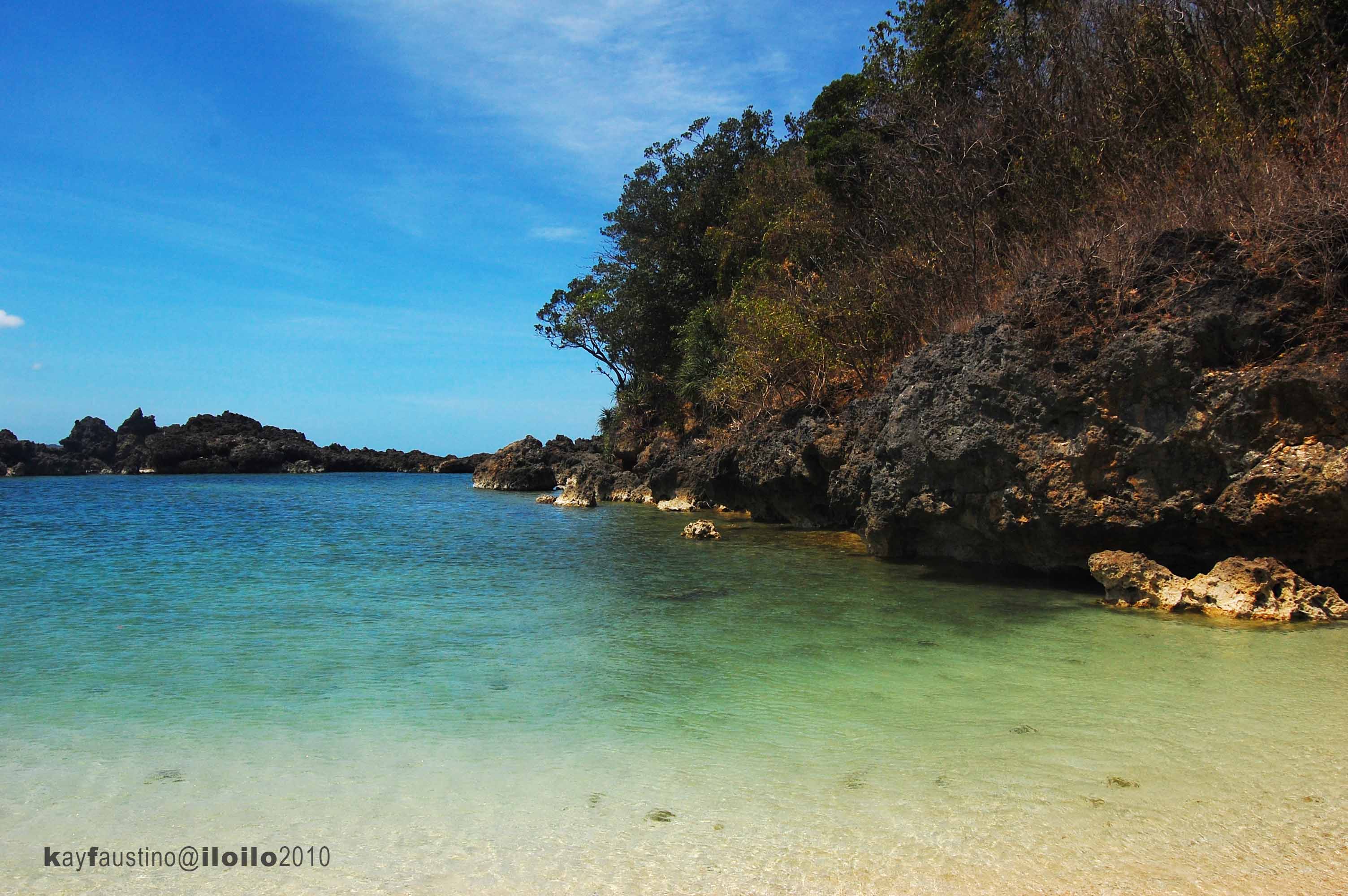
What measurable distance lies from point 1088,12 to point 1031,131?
113 inches

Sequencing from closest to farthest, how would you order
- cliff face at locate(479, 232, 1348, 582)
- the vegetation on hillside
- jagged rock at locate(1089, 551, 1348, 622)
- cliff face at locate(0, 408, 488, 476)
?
jagged rock at locate(1089, 551, 1348, 622) < cliff face at locate(479, 232, 1348, 582) < the vegetation on hillside < cliff face at locate(0, 408, 488, 476)

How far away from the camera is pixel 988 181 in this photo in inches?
633

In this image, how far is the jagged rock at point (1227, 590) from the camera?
26.8 feet

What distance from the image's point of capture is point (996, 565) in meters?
11.7

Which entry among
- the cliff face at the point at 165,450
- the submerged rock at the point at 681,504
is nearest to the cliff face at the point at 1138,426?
the submerged rock at the point at 681,504

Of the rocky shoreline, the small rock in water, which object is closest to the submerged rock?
the rocky shoreline

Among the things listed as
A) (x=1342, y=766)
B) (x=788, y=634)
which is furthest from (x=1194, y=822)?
(x=788, y=634)

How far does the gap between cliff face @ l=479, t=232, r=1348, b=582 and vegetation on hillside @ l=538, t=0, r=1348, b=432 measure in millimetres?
524

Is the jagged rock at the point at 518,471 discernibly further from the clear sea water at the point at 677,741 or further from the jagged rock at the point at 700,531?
the clear sea water at the point at 677,741

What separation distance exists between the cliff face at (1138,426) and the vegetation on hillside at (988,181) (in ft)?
1.72

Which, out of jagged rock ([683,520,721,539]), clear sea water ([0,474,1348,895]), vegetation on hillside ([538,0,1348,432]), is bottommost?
clear sea water ([0,474,1348,895])

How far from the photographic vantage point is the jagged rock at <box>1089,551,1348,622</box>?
818cm

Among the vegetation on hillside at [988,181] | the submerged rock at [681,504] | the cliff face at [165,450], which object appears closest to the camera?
the vegetation on hillside at [988,181]

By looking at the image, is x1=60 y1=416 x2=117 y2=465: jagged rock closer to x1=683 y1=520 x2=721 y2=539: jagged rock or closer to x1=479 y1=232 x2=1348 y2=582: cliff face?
x1=683 y1=520 x2=721 y2=539: jagged rock
